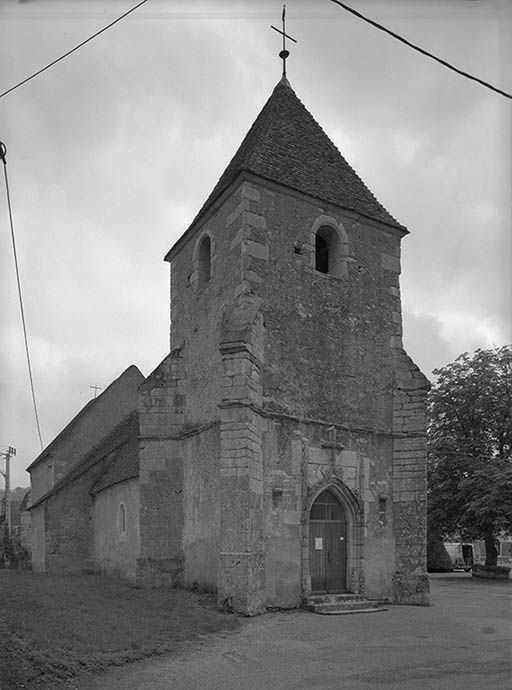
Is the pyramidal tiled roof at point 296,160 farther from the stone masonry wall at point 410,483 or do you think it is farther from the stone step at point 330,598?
the stone step at point 330,598

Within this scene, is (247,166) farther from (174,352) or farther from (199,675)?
(199,675)

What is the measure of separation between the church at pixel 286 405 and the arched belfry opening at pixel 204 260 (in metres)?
0.04

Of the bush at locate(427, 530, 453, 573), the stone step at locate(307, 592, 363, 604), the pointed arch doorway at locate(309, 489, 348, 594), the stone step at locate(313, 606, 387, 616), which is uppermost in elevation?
the pointed arch doorway at locate(309, 489, 348, 594)

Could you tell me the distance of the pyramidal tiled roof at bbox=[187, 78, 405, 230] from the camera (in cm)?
1719

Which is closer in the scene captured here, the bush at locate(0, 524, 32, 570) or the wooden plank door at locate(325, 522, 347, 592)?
the wooden plank door at locate(325, 522, 347, 592)

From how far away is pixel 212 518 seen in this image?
1568 cm

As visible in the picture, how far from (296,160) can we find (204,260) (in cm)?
365

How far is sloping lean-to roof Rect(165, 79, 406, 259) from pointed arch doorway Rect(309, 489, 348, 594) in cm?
759

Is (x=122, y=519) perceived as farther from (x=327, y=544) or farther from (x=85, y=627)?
(x=85, y=627)

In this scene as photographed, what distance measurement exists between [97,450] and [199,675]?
63.3ft

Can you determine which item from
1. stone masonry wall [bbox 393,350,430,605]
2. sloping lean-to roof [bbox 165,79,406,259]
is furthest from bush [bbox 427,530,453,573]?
sloping lean-to roof [bbox 165,79,406,259]

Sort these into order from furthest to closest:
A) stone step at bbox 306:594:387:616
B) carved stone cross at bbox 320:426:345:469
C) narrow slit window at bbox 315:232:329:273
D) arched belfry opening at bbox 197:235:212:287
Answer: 1. arched belfry opening at bbox 197:235:212:287
2. narrow slit window at bbox 315:232:329:273
3. carved stone cross at bbox 320:426:345:469
4. stone step at bbox 306:594:387:616

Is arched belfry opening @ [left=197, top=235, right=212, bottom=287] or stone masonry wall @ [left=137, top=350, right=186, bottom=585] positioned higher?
arched belfry opening @ [left=197, top=235, right=212, bottom=287]

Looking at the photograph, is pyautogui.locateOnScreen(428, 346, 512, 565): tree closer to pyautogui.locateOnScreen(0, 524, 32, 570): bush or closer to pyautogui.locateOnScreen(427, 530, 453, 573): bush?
pyautogui.locateOnScreen(427, 530, 453, 573): bush
